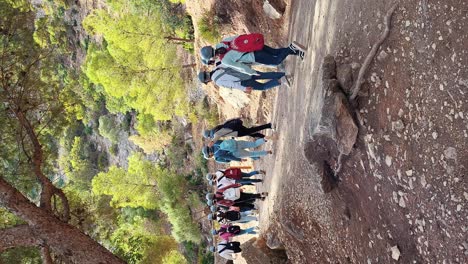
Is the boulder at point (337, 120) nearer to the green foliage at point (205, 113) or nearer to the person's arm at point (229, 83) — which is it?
the person's arm at point (229, 83)

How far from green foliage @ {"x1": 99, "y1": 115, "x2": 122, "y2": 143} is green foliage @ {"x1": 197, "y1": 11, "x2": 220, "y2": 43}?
15.4 meters

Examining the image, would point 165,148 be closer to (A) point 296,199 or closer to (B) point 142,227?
(B) point 142,227

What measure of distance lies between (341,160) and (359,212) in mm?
651

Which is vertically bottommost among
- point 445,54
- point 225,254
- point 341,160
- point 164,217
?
point 164,217

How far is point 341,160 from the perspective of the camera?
17.6 feet

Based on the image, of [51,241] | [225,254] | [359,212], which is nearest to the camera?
[359,212]

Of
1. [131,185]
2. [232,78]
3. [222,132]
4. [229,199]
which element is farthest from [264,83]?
[131,185]

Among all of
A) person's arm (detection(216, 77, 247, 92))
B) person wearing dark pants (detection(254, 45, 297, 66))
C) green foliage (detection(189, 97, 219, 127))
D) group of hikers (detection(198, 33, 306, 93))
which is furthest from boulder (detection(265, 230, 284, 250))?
green foliage (detection(189, 97, 219, 127))

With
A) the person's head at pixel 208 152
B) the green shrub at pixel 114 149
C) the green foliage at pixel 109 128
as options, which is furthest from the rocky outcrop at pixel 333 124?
the green shrub at pixel 114 149

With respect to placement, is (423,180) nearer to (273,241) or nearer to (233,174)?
(233,174)

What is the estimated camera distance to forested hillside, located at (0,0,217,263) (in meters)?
7.26

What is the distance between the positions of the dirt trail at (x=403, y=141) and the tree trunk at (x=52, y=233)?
132 inches

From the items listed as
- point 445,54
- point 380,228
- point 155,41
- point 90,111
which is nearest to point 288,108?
point 380,228

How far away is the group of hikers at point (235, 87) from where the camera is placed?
6.98 m
